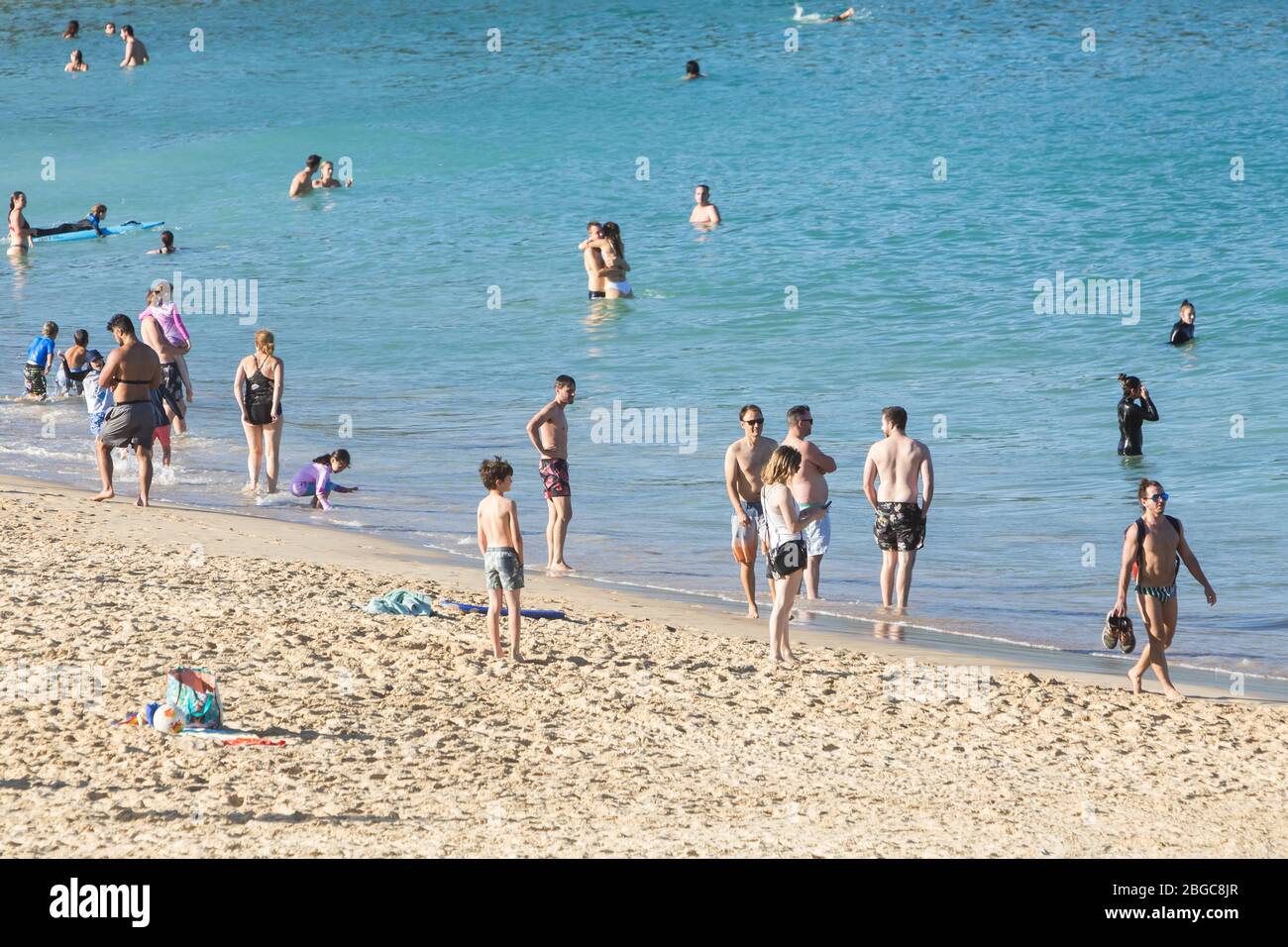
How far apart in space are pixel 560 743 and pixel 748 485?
3.12 meters

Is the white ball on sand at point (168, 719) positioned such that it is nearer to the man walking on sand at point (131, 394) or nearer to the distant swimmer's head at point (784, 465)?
the distant swimmer's head at point (784, 465)

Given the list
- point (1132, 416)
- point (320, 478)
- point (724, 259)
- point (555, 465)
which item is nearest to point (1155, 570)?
point (555, 465)

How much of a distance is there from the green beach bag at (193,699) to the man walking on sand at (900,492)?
15.6 feet

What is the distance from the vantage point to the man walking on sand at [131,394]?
39.2 ft

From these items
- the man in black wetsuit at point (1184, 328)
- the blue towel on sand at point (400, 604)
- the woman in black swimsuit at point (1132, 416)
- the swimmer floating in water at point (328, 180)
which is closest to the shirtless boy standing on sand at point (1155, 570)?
the blue towel on sand at point (400, 604)

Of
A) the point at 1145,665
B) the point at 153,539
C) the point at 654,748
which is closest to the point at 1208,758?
the point at 1145,665

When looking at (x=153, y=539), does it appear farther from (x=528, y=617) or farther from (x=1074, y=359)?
(x=1074, y=359)

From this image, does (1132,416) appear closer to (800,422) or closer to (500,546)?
(800,422)

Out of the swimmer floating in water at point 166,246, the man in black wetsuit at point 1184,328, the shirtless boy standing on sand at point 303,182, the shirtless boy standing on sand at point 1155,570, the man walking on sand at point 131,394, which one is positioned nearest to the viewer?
the shirtless boy standing on sand at point 1155,570

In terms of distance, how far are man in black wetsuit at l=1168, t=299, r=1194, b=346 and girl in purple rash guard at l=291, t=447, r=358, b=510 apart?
34.4 ft

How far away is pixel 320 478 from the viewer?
43.5 feet

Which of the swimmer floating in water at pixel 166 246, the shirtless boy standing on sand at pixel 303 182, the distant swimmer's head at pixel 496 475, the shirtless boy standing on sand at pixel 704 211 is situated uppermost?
the shirtless boy standing on sand at pixel 303 182
